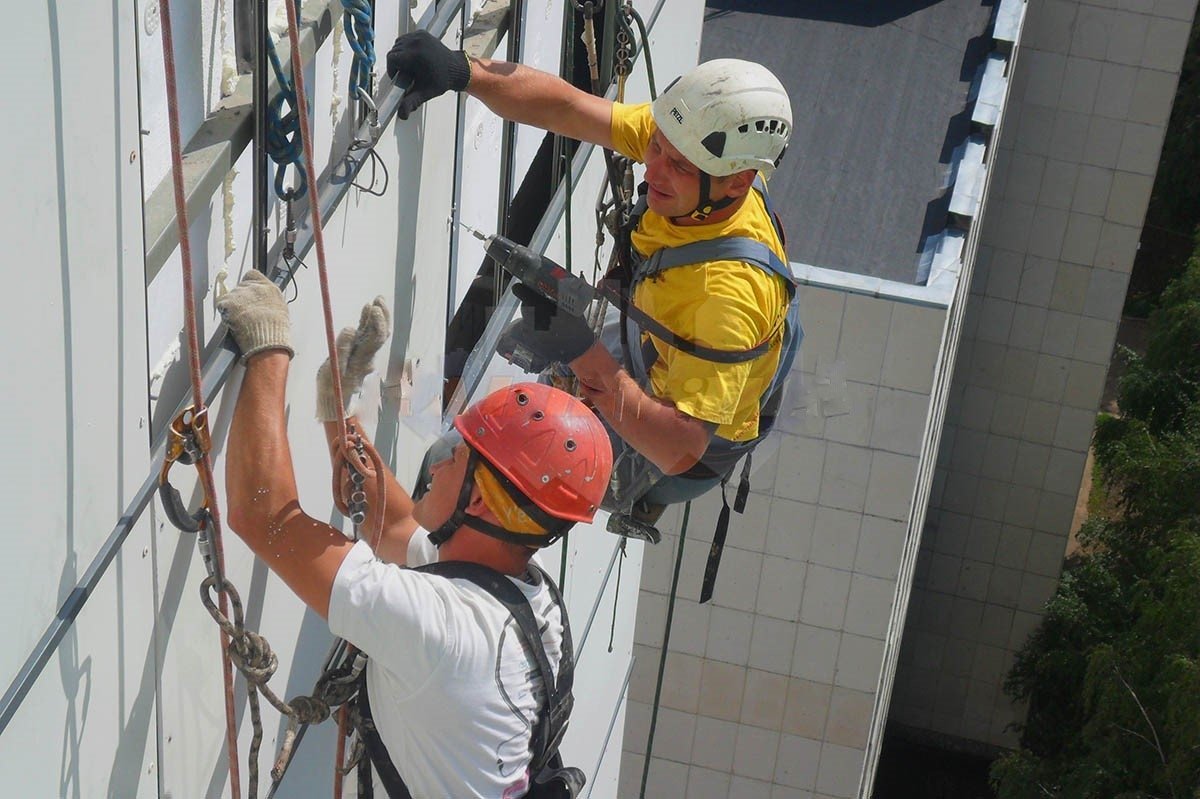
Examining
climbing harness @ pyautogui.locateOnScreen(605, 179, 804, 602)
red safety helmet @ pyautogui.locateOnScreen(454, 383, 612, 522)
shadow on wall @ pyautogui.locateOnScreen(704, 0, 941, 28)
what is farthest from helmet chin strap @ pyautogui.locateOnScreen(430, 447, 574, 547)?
shadow on wall @ pyautogui.locateOnScreen(704, 0, 941, 28)

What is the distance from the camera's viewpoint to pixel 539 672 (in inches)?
120

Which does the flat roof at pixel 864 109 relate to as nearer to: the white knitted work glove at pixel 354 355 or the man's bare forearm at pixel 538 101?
the man's bare forearm at pixel 538 101

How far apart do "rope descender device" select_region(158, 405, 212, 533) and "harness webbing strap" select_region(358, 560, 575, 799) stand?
66 cm

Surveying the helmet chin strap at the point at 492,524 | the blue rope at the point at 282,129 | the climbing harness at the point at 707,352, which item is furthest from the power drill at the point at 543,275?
the blue rope at the point at 282,129

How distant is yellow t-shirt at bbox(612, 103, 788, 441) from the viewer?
3.85 m

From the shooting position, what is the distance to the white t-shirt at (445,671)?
2793 millimetres

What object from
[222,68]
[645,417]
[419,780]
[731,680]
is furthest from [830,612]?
[222,68]

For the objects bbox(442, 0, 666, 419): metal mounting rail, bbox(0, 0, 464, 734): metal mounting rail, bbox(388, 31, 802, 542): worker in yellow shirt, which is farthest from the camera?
bbox(442, 0, 666, 419): metal mounting rail

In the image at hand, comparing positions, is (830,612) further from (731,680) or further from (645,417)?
(645,417)

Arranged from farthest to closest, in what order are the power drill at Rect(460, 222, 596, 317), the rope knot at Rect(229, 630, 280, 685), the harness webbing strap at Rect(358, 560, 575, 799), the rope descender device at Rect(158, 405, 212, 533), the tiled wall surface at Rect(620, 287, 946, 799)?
the tiled wall surface at Rect(620, 287, 946, 799), the power drill at Rect(460, 222, 596, 317), the harness webbing strap at Rect(358, 560, 575, 799), the rope knot at Rect(229, 630, 280, 685), the rope descender device at Rect(158, 405, 212, 533)

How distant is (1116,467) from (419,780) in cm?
1387

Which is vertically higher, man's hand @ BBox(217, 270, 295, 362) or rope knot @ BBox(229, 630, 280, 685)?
man's hand @ BBox(217, 270, 295, 362)

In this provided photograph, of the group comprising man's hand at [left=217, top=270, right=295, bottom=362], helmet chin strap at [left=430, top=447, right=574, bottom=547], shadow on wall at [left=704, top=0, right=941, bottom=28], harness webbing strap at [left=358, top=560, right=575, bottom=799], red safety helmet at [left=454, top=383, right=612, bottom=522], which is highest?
shadow on wall at [left=704, top=0, right=941, bottom=28]

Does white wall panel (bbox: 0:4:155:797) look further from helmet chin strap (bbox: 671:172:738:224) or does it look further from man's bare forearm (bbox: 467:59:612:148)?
helmet chin strap (bbox: 671:172:738:224)
